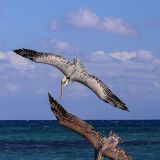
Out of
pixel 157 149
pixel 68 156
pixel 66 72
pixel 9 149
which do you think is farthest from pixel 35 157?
pixel 66 72

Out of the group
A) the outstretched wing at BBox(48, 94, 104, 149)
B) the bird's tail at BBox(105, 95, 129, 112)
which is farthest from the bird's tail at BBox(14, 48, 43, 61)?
the outstretched wing at BBox(48, 94, 104, 149)

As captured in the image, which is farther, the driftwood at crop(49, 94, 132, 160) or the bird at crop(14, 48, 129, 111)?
the bird at crop(14, 48, 129, 111)

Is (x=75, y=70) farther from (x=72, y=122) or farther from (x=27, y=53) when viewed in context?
(x=72, y=122)

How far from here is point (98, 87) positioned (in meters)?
24.3

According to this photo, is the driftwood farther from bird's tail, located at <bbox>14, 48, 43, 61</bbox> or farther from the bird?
bird's tail, located at <bbox>14, 48, 43, 61</bbox>

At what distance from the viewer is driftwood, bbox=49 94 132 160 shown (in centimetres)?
2119

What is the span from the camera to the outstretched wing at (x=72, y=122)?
21.1 metres

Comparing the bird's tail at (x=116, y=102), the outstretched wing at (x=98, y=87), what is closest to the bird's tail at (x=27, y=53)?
the outstretched wing at (x=98, y=87)

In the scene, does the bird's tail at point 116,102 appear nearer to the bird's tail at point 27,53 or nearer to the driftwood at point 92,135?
the driftwood at point 92,135

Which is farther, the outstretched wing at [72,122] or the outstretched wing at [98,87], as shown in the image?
the outstretched wing at [98,87]

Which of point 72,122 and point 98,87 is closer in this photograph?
point 72,122

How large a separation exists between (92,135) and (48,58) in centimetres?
368

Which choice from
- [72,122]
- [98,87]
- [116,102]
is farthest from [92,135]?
[98,87]

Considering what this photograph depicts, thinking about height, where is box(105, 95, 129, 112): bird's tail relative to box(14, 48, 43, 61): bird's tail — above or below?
below
